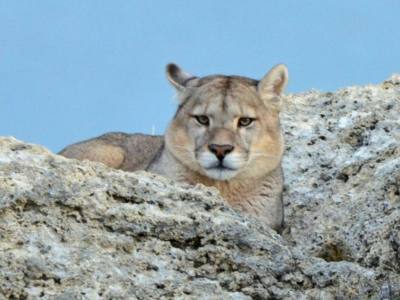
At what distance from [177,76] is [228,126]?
1.15m

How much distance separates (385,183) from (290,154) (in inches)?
86.9

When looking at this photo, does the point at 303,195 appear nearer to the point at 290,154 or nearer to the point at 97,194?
the point at 290,154

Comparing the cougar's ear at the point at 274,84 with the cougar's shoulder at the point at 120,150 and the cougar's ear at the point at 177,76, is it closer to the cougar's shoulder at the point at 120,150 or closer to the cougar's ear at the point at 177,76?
the cougar's ear at the point at 177,76

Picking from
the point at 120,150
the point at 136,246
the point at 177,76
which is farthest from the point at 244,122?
the point at 136,246

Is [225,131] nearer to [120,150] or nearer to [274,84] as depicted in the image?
[274,84]

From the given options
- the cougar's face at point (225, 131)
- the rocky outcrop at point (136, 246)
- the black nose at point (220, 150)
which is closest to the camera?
the rocky outcrop at point (136, 246)

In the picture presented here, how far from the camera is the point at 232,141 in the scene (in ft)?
32.4

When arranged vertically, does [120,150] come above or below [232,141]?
above

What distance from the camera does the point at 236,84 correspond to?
10.5 metres

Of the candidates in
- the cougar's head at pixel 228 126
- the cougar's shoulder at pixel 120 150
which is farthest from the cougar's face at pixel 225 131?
the cougar's shoulder at pixel 120 150

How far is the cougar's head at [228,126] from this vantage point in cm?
986

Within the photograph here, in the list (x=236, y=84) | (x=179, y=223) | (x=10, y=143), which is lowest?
(x=179, y=223)

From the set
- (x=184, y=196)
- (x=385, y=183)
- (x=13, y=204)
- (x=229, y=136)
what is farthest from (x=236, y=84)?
(x=13, y=204)

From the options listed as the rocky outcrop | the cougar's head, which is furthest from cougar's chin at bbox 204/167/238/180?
the rocky outcrop
